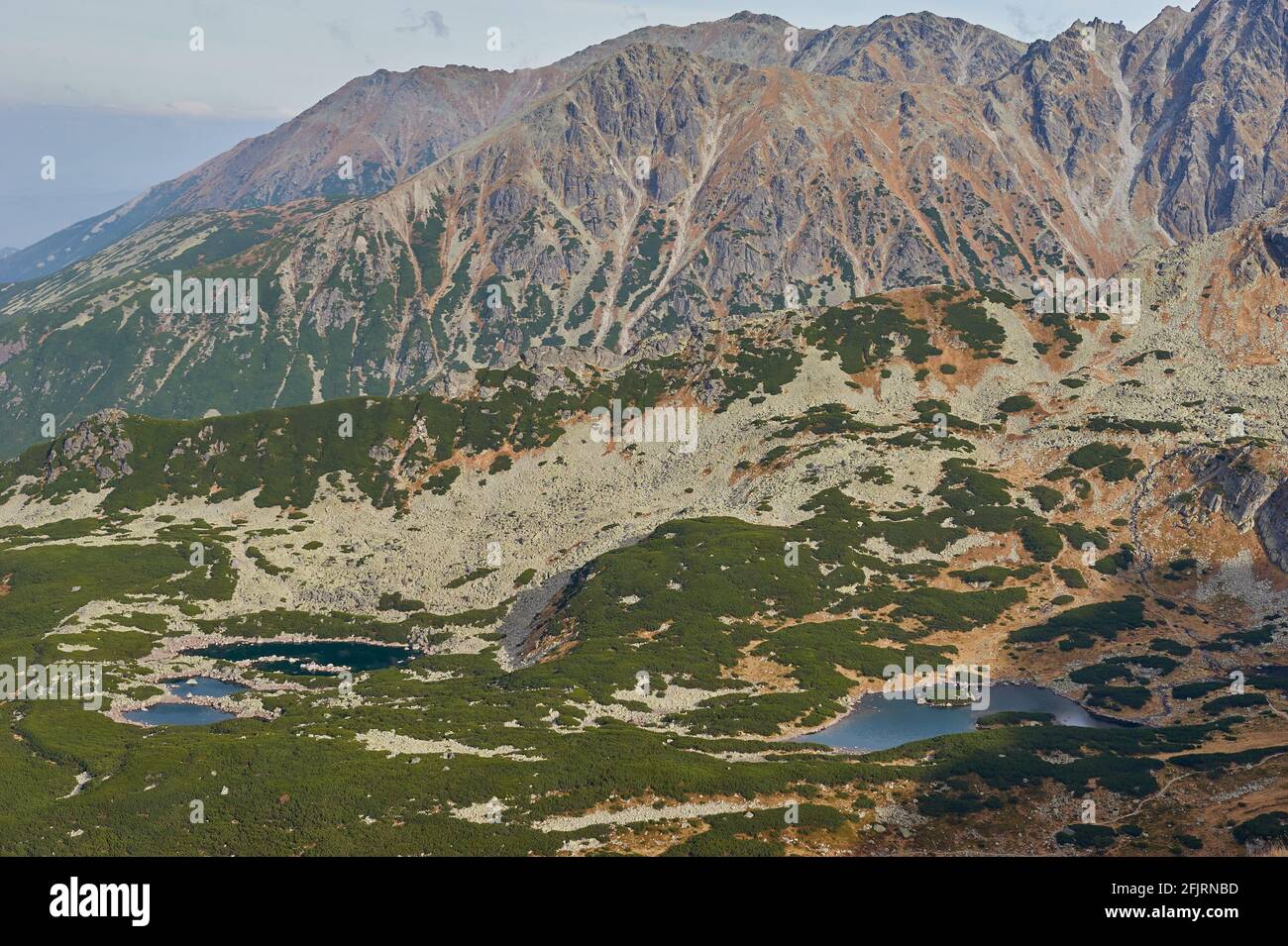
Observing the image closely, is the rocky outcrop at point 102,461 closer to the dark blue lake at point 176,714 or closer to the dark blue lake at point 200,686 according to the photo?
the dark blue lake at point 200,686

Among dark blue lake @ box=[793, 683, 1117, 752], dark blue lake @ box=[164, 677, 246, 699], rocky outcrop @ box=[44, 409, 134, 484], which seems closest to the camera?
dark blue lake @ box=[793, 683, 1117, 752]

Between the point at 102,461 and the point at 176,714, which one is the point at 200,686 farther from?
the point at 102,461

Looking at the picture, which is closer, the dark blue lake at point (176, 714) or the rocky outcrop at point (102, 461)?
the dark blue lake at point (176, 714)

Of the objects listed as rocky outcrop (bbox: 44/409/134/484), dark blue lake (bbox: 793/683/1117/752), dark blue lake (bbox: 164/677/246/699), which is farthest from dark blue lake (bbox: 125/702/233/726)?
rocky outcrop (bbox: 44/409/134/484)

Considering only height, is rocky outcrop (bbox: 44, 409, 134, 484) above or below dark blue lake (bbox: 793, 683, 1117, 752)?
above

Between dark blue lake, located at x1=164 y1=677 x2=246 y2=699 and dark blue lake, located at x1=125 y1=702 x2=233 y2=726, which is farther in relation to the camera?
dark blue lake, located at x1=164 y1=677 x2=246 y2=699

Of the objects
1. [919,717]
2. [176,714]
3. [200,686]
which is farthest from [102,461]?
[919,717]

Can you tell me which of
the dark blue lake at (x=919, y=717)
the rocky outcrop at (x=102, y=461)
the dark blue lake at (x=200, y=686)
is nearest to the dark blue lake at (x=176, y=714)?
the dark blue lake at (x=200, y=686)

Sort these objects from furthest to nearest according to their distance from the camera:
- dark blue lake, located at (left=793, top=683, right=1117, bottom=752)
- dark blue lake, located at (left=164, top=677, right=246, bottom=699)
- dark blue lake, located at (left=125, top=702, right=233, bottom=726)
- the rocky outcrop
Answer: the rocky outcrop → dark blue lake, located at (left=164, top=677, right=246, bottom=699) → dark blue lake, located at (left=125, top=702, right=233, bottom=726) → dark blue lake, located at (left=793, top=683, right=1117, bottom=752)

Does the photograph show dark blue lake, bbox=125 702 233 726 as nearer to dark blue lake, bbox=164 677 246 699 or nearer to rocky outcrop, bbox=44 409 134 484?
dark blue lake, bbox=164 677 246 699

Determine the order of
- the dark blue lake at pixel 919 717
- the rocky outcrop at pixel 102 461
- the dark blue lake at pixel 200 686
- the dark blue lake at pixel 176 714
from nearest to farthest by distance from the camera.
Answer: the dark blue lake at pixel 919 717
the dark blue lake at pixel 176 714
the dark blue lake at pixel 200 686
the rocky outcrop at pixel 102 461

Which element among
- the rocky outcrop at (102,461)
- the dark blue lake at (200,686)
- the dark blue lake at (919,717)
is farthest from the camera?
the rocky outcrop at (102,461)

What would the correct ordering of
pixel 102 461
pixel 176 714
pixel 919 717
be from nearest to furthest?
pixel 919 717
pixel 176 714
pixel 102 461
